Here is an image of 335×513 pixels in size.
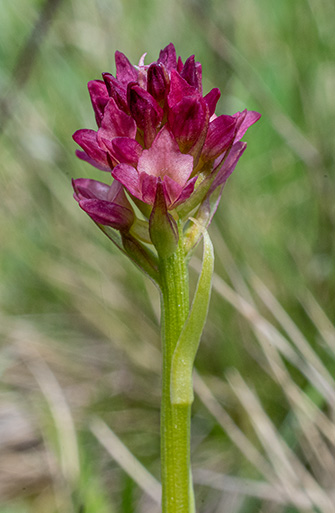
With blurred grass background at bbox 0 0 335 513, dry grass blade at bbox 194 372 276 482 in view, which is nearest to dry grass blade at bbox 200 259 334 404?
blurred grass background at bbox 0 0 335 513

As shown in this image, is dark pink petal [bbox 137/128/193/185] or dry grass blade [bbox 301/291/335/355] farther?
dry grass blade [bbox 301/291/335/355]

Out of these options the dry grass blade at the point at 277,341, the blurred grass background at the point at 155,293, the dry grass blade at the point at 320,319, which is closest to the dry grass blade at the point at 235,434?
the blurred grass background at the point at 155,293

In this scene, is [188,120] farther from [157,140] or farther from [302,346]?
[302,346]

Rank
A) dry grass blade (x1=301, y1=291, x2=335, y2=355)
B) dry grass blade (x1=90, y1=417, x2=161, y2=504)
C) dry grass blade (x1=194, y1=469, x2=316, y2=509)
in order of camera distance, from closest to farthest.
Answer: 1. dry grass blade (x1=194, y1=469, x2=316, y2=509)
2. dry grass blade (x1=90, y1=417, x2=161, y2=504)
3. dry grass blade (x1=301, y1=291, x2=335, y2=355)

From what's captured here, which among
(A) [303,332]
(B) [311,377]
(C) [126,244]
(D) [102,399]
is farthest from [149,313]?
(C) [126,244]

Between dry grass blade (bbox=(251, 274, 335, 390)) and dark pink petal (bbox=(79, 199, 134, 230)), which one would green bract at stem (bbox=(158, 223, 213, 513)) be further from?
dry grass blade (bbox=(251, 274, 335, 390))
